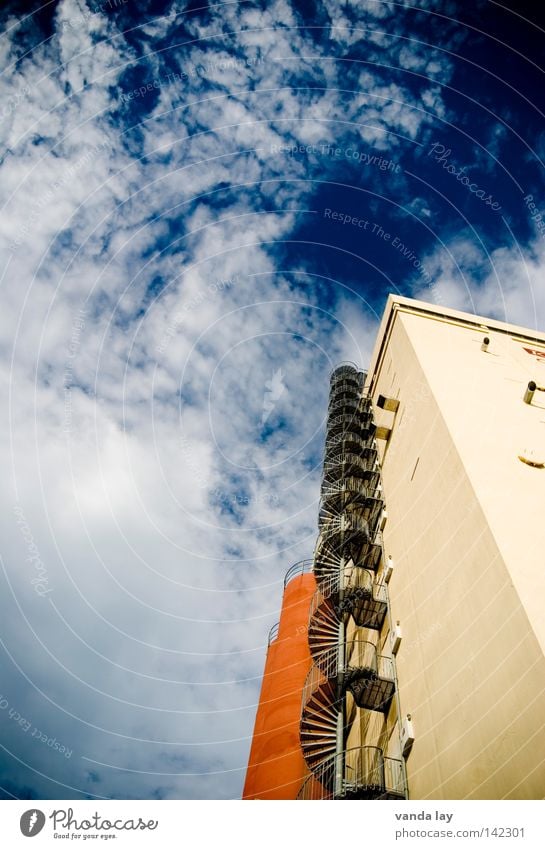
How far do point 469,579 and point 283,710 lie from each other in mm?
12423

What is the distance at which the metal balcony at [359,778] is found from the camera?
979 cm

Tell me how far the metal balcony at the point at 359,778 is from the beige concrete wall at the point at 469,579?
1.78 feet

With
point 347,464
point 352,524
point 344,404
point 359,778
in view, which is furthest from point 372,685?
point 344,404

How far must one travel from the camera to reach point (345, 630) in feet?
52.5

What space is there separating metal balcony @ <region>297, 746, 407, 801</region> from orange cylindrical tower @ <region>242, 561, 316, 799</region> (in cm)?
266

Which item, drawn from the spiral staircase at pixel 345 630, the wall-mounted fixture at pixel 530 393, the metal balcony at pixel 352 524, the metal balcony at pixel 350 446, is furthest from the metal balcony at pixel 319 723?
the wall-mounted fixture at pixel 530 393

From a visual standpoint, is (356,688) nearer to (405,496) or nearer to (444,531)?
(444,531)

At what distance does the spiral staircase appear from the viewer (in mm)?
11633

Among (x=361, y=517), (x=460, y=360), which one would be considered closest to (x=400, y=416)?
(x=460, y=360)

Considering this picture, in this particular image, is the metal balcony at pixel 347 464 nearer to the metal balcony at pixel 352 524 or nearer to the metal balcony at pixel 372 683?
the metal balcony at pixel 352 524

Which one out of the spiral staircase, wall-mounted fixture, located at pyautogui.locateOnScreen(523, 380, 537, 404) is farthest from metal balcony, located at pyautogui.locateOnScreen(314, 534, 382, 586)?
wall-mounted fixture, located at pyautogui.locateOnScreen(523, 380, 537, 404)

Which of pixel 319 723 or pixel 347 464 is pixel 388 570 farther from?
pixel 347 464
